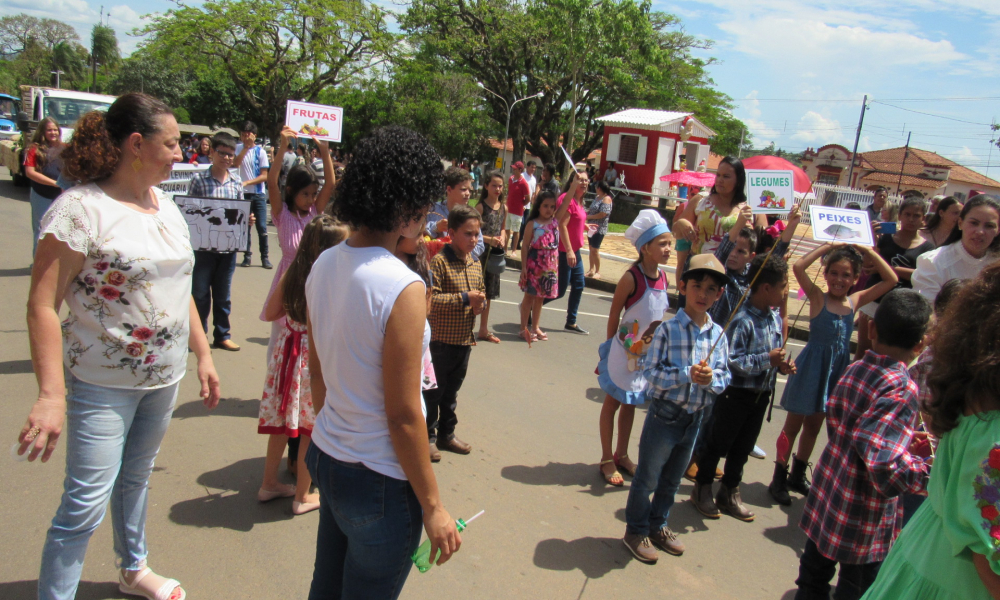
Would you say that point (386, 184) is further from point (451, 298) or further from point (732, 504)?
point (732, 504)

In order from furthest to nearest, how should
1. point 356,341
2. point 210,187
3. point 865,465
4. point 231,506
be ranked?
point 210,187 → point 231,506 → point 865,465 → point 356,341

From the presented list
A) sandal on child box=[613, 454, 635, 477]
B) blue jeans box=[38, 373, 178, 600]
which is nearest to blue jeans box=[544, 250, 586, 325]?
sandal on child box=[613, 454, 635, 477]

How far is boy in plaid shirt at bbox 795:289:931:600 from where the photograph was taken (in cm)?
241

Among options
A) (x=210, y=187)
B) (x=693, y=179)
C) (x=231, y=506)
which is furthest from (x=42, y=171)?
(x=693, y=179)

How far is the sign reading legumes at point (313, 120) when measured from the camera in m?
6.25

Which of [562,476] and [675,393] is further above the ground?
[675,393]

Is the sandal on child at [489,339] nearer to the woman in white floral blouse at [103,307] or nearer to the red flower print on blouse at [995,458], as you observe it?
the woman in white floral blouse at [103,307]

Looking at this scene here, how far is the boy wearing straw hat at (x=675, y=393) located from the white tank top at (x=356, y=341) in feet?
5.77

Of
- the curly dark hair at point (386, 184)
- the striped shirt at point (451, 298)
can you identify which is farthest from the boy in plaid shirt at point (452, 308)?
the curly dark hair at point (386, 184)

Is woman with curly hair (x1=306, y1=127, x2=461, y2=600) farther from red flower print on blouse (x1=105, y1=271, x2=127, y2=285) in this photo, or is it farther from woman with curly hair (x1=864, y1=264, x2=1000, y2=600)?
woman with curly hair (x1=864, y1=264, x2=1000, y2=600)

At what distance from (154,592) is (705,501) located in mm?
2929

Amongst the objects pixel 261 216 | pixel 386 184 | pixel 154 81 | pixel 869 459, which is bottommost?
pixel 869 459

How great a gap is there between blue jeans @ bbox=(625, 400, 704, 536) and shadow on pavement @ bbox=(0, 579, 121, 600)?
2.34m

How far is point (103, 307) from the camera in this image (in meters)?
2.22
